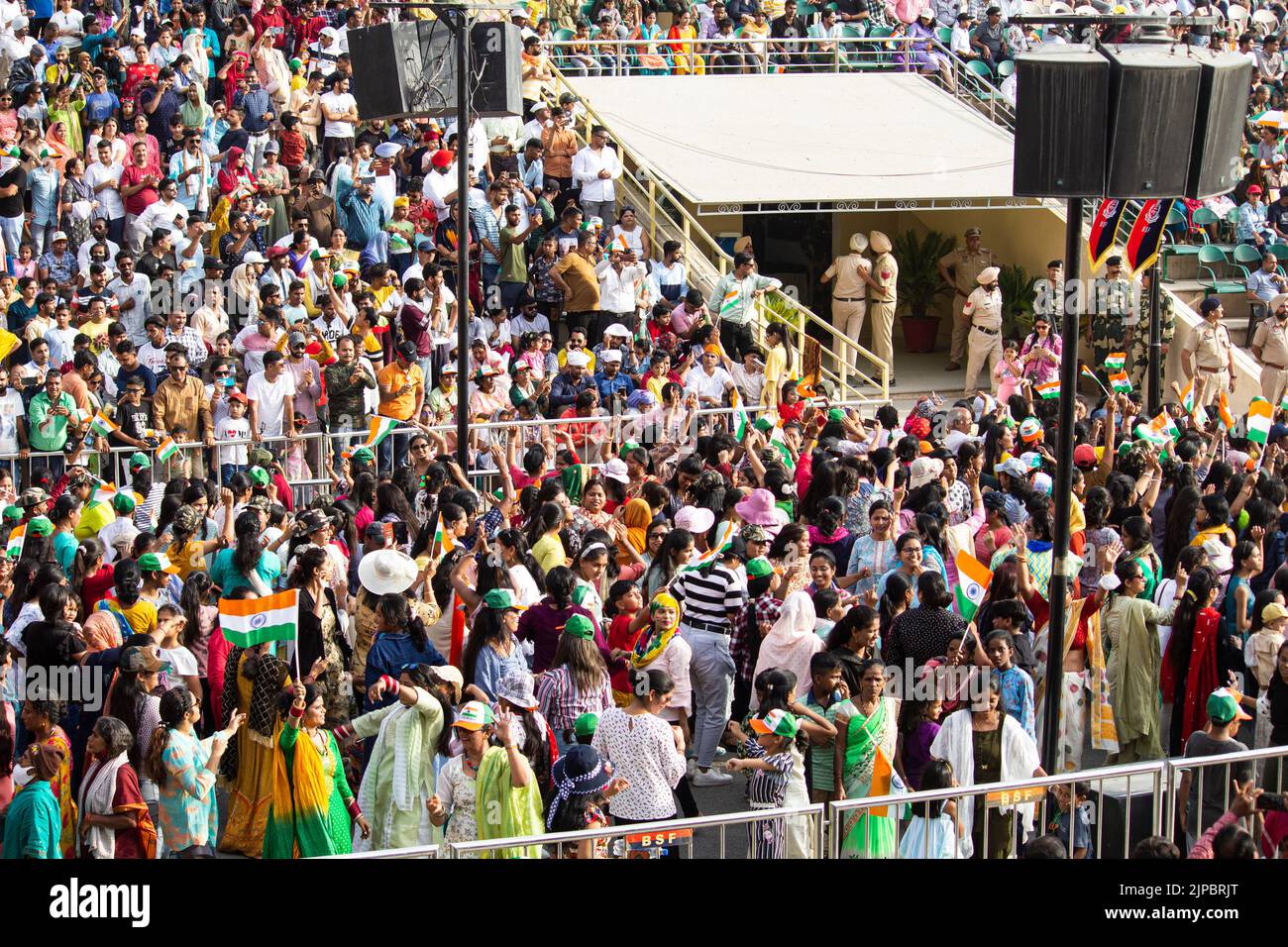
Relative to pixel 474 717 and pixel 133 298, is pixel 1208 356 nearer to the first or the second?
pixel 133 298

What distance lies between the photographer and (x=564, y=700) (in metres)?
9.55

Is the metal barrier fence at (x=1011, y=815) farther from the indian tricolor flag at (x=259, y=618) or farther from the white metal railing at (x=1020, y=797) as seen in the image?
the indian tricolor flag at (x=259, y=618)

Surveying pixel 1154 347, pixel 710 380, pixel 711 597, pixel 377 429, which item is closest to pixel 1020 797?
pixel 711 597

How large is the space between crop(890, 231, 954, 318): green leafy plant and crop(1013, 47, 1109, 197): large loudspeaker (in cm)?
1457

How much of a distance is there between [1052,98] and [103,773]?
501 centimetres

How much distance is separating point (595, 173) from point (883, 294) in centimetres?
324

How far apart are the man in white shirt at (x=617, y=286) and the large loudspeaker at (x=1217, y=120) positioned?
31.6 feet

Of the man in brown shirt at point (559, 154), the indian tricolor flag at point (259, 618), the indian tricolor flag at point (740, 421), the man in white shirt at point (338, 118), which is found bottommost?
the indian tricolor flag at point (740, 421)

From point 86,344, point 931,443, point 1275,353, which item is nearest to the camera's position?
point 931,443

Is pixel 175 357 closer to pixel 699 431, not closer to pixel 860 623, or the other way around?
pixel 699 431

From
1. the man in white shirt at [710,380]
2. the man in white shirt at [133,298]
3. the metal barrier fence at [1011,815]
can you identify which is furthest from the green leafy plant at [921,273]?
the metal barrier fence at [1011,815]

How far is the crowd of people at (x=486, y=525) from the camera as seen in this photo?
8820 mm

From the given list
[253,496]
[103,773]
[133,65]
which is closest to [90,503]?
[253,496]

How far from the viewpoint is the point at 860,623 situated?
9.82 meters
